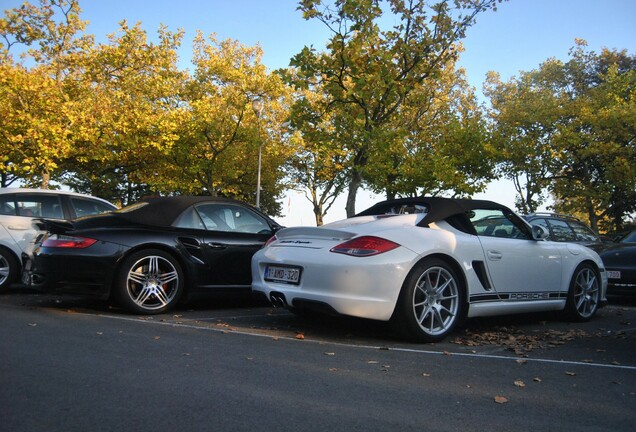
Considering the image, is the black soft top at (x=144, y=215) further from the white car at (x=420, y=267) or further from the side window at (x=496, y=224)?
the side window at (x=496, y=224)

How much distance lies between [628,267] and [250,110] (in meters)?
22.8

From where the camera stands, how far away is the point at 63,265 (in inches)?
235

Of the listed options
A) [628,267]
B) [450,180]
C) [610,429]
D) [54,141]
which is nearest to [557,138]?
[450,180]

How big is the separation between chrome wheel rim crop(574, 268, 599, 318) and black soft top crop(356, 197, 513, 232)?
4.75 ft

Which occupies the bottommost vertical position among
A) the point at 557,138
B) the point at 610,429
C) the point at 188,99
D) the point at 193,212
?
the point at 610,429

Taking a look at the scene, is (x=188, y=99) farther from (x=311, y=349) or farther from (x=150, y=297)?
(x=311, y=349)

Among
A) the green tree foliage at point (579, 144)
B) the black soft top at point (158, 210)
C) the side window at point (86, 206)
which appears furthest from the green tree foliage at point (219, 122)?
the black soft top at point (158, 210)

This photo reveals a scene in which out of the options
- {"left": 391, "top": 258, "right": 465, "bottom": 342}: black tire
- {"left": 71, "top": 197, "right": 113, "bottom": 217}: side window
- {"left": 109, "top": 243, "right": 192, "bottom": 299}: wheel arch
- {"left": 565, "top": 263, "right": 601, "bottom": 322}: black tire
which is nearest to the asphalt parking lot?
{"left": 391, "top": 258, "right": 465, "bottom": 342}: black tire

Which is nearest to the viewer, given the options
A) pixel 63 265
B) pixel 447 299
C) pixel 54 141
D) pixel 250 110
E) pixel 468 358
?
pixel 468 358

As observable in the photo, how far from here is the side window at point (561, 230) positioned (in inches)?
403

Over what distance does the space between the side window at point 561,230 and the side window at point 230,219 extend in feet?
19.1

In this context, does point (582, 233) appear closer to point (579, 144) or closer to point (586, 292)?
point (586, 292)

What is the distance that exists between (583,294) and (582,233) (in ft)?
14.7

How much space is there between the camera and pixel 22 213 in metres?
8.22
